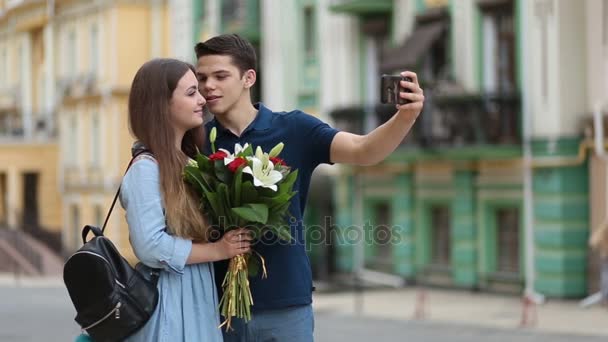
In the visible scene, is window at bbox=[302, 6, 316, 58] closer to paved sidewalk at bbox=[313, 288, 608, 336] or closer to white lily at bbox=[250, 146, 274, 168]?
paved sidewalk at bbox=[313, 288, 608, 336]

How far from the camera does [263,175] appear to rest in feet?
17.6

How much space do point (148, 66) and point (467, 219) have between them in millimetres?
22146

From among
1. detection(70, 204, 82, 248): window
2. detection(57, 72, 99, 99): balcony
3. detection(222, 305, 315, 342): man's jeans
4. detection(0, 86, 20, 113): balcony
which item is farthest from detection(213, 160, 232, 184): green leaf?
detection(0, 86, 20, 113): balcony

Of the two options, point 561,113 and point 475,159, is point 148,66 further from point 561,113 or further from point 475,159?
point 475,159

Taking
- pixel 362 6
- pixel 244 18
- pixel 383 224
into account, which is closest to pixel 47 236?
pixel 244 18

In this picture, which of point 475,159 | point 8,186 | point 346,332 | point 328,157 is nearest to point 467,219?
point 475,159

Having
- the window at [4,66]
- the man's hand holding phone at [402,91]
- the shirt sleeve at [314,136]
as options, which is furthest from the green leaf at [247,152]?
the window at [4,66]

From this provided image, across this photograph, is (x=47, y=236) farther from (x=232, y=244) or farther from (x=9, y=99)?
(x=232, y=244)

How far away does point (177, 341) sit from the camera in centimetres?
536

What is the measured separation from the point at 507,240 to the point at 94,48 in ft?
71.5

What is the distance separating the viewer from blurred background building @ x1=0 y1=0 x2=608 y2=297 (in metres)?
24.5

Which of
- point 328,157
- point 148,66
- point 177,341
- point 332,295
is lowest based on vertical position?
point 332,295

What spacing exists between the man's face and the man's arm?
47 cm

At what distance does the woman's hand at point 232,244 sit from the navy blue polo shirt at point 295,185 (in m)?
0.17
